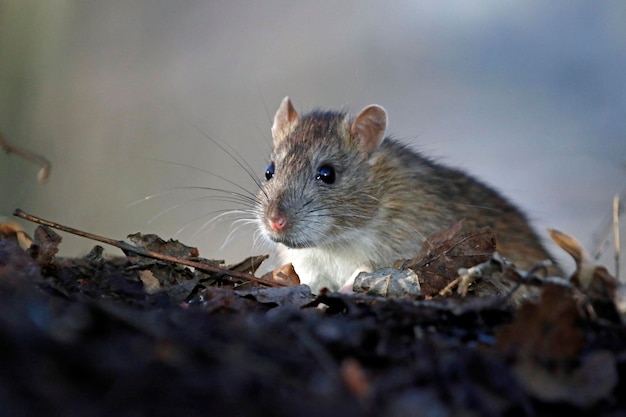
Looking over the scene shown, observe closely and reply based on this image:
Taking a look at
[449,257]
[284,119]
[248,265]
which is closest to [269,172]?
[284,119]

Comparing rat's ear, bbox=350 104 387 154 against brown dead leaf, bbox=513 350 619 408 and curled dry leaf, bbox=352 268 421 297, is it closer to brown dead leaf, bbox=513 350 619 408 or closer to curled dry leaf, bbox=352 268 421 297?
curled dry leaf, bbox=352 268 421 297

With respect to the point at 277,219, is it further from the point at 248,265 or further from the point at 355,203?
the point at 248,265

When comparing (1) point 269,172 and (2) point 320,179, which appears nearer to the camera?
(2) point 320,179

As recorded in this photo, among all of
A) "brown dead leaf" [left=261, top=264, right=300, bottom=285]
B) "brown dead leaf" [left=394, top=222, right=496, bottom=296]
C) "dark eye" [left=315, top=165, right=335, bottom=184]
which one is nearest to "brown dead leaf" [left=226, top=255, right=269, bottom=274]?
"brown dead leaf" [left=261, top=264, right=300, bottom=285]

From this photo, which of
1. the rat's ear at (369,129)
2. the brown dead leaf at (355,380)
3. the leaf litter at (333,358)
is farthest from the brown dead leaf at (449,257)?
the rat's ear at (369,129)

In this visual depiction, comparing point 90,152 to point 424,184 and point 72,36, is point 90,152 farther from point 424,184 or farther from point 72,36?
point 424,184

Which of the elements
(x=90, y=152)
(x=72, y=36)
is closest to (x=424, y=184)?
(x=90, y=152)
